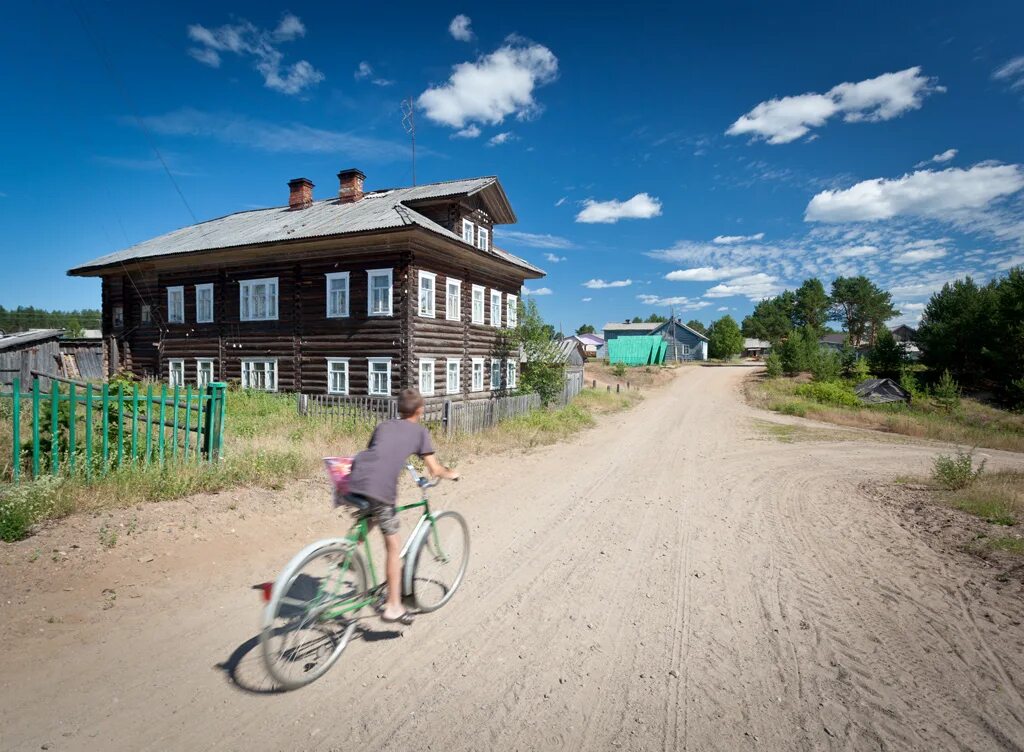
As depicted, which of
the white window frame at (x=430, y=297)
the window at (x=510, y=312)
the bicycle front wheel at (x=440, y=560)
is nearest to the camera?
the bicycle front wheel at (x=440, y=560)

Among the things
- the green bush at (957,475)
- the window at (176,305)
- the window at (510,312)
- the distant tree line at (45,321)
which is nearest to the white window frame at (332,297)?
the window at (176,305)

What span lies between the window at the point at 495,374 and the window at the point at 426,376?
4.84 m

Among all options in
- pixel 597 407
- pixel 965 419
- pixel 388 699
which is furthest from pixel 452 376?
pixel 965 419

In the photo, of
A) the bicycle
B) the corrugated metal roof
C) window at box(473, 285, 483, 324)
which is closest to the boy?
the bicycle

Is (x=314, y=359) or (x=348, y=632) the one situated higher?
(x=314, y=359)

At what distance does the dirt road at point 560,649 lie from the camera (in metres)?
3.02

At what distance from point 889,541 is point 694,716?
521 centimetres

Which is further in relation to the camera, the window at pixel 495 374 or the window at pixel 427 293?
the window at pixel 495 374

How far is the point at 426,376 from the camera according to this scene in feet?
58.8

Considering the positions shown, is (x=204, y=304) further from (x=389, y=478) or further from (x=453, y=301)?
(x=389, y=478)

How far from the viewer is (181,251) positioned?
776 inches

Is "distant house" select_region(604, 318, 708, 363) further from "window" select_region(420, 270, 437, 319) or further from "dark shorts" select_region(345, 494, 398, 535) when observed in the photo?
"dark shorts" select_region(345, 494, 398, 535)

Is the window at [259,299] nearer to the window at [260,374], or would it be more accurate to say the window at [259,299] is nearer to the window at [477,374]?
Answer: the window at [260,374]

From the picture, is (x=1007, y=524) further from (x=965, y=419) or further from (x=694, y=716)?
(x=965, y=419)
